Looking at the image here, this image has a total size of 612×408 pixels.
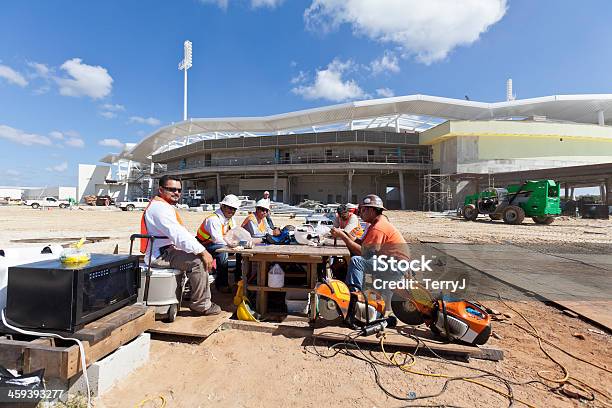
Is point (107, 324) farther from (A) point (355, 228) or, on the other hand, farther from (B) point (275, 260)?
(A) point (355, 228)

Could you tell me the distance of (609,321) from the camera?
367 centimetres

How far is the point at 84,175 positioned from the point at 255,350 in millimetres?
76773

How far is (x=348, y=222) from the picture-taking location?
17.2 ft

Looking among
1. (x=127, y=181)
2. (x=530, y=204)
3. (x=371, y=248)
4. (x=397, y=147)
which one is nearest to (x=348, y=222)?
(x=371, y=248)

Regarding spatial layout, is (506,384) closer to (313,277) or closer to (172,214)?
(313,277)

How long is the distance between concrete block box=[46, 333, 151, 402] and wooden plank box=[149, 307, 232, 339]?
0.43 metres

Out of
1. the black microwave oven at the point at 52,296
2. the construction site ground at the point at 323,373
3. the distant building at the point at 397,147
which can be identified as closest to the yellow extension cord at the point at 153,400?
the construction site ground at the point at 323,373

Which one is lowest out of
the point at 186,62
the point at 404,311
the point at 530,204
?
the point at 404,311

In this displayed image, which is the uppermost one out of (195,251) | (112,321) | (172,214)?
(172,214)

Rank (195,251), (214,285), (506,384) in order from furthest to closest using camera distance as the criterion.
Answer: (214,285) < (195,251) < (506,384)

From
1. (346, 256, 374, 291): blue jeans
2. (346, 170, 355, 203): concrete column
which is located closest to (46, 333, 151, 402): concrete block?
(346, 256, 374, 291): blue jeans

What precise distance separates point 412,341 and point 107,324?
268cm

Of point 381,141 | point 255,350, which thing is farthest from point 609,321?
point 381,141

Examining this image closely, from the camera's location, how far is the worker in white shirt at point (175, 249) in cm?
313
